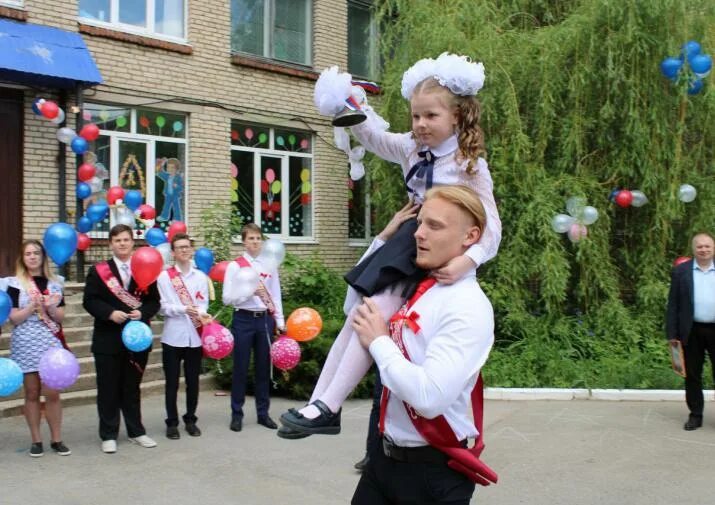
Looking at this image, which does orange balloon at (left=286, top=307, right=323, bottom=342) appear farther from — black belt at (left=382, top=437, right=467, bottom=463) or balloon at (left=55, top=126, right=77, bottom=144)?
balloon at (left=55, top=126, right=77, bottom=144)

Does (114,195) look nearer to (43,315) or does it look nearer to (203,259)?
(203,259)

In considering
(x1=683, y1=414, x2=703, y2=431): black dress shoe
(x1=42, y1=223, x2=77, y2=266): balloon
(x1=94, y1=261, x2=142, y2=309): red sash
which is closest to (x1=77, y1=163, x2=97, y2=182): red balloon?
(x1=42, y1=223, x2=77, y2=266): balloon

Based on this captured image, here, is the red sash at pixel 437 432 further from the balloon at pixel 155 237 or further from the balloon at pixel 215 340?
the balloon at pixel 155 237

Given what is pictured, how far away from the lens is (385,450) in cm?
245

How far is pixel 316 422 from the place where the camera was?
2361 mm

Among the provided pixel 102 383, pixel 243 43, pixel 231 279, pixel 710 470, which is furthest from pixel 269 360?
pixel 243 43

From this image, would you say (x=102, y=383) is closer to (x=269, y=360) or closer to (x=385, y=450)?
(x=269, y=360)

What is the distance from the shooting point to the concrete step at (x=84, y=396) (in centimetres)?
734

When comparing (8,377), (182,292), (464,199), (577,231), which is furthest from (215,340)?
(577,231)

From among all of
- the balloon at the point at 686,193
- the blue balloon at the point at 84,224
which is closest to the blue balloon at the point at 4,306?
the blue balloon at the point at 84,224

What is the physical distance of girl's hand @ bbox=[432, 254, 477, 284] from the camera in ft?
7.63

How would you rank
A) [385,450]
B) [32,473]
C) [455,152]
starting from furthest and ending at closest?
1. [32,473]
2. [455,152]
3. [385,450]

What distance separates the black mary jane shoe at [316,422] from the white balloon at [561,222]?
7.59 m

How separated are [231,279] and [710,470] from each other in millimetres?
4275
